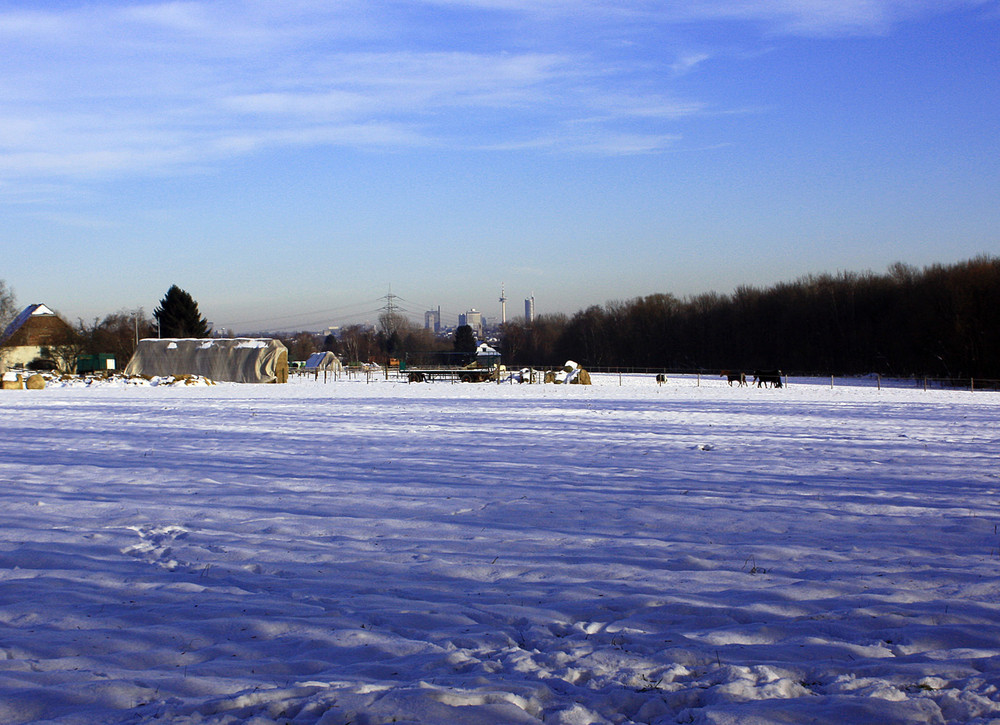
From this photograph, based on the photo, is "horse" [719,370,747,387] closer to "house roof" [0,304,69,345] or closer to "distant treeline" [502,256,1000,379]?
"distant treeline" [502,256,1000,379]

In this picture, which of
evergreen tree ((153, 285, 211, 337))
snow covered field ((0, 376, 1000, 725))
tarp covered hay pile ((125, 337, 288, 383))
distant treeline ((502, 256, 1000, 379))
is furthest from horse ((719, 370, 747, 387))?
evergreen tree ((153, 285, 211, 337))

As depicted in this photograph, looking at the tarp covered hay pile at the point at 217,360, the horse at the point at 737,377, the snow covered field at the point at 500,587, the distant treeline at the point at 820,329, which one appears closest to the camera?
the snow covered field at the point at 500,587

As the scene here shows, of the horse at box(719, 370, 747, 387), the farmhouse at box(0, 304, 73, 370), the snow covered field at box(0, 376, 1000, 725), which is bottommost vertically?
the snow covered field at box(0, 376, 1000, 725)

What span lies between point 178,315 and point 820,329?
57.4 metres

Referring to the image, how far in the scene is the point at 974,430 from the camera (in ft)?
47.1

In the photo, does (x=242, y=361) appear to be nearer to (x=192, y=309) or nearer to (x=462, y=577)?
(x=192, y=309)

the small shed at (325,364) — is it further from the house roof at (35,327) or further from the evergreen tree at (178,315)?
the house roof at (35,327)

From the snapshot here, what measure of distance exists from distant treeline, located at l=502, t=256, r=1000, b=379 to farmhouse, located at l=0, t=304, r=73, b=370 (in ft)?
166

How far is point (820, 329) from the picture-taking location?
2505 inches

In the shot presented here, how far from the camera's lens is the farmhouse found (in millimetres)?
60000

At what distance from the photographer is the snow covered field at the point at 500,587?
3338 mm

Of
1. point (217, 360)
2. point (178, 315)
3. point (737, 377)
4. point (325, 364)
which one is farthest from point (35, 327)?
point (737, 377)

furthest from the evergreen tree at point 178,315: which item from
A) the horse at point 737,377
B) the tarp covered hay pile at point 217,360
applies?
the horse at point 737,377

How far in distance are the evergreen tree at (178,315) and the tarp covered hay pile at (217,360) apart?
894 inches
